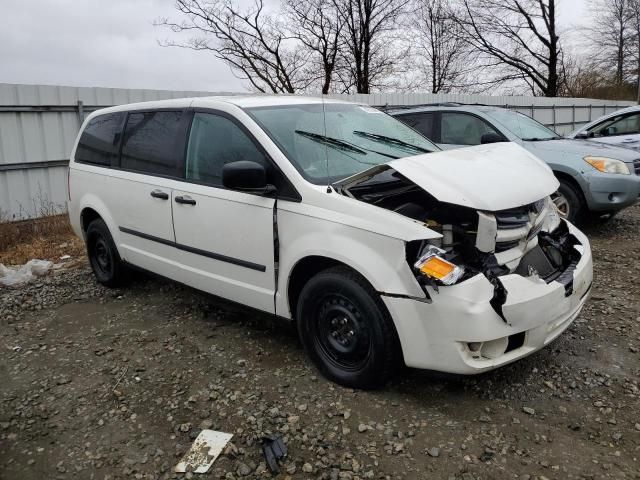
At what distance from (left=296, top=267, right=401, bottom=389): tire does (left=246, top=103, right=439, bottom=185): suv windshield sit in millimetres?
643

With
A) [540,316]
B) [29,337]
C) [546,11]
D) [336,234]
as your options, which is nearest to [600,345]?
[540,316]

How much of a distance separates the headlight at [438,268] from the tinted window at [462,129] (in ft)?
15.3

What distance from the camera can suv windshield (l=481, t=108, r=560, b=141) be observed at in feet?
22.5

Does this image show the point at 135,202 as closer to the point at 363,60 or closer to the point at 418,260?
the point at 418,260

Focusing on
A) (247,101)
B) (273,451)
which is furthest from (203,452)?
(247,101)

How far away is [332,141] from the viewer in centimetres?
353

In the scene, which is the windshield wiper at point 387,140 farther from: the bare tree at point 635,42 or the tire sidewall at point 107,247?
the bare tree at point 635,42

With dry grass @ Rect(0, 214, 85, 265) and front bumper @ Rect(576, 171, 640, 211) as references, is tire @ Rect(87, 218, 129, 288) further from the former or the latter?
front bumper @ Rect(576, 171, 640, 211)

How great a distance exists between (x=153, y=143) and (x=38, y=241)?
411 cm

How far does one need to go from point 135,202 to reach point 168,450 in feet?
7.44

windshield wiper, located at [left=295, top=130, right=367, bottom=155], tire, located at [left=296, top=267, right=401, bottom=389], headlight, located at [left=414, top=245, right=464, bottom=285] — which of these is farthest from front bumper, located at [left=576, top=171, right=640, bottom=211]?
tire, located at [left=296, top=267, right=401, bottom=389]

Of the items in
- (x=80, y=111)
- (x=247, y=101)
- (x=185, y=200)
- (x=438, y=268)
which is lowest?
(x=438, y=268)

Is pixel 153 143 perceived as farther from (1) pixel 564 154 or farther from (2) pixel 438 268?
Result: (1) pixel 564 154

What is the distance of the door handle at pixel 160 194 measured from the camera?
391 centimetres
